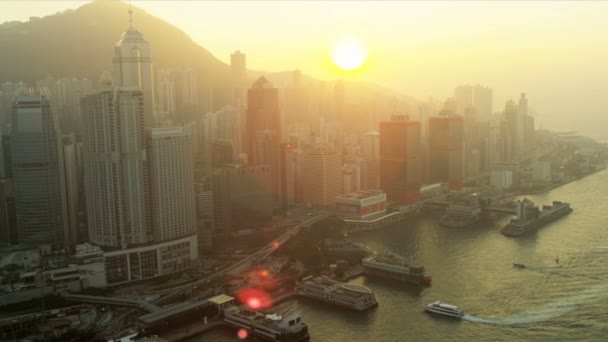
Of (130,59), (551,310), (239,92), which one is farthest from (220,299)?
(239,92)

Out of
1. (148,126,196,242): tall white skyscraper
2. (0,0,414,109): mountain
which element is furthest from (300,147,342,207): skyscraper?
(0,0,414,109): mountain

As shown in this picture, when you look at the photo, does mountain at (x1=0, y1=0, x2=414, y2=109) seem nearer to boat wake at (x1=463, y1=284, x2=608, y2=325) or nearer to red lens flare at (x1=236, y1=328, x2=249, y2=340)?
red lens flare at (x1=236, y1=328, x2=249, y2=340)

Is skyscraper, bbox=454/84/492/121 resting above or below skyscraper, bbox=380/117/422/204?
above

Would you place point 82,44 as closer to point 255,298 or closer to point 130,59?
point 130,59

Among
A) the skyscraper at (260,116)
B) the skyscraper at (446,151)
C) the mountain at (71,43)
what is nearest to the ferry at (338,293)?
the skyscraper at (260,116)

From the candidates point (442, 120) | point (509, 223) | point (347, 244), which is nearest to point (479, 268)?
point (347, 244)
